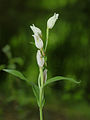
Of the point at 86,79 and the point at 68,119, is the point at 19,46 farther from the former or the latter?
the point at 68,119

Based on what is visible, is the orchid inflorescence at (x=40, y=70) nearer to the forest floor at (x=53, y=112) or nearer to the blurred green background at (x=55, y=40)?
the forest floor at (x=53, y=112)

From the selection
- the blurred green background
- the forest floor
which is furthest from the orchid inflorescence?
the blurred green background

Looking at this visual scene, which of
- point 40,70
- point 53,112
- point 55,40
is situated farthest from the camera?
point 55,40

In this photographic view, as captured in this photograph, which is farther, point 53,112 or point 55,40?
point 55,40

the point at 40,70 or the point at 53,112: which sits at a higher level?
the point at 40,70

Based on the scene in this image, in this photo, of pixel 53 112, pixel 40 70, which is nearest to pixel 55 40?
pixel 53 112

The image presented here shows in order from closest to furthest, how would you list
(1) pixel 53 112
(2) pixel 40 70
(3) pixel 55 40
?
(2) pixel 40 70, (1) pixel 53 112, (3) pixel 55 40

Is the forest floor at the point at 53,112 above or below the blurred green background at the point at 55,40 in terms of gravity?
below

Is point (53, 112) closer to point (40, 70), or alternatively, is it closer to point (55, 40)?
point (55, 40)

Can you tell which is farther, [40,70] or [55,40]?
[55,40]

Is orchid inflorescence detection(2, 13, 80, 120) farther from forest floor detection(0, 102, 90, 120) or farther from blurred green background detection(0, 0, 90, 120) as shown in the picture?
blurred green background detection(0, 0, 90, 120)

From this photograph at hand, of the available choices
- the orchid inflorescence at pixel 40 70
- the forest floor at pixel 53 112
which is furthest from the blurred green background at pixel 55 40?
the orchid inflorescence at pixel 40 70
